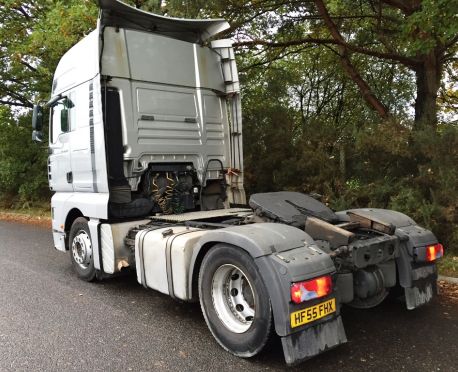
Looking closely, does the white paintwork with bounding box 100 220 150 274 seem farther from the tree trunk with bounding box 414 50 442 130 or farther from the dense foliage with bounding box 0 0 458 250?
the tree trunk with bounding box 414 50 442 130

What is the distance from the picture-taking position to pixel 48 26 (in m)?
9.71

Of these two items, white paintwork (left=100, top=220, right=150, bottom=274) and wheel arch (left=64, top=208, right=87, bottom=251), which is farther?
wheel arch (left=64, top=208, right=87, bottom=251)

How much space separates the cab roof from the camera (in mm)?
5328

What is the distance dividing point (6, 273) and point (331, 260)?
5077 millimetres

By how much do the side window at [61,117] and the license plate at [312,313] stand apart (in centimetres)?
435

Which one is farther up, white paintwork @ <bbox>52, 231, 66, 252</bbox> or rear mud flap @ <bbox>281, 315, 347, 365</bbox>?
white paintwork @ <bbox>52, 231, 66, 252</bbox>

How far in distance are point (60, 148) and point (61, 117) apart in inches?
20.0

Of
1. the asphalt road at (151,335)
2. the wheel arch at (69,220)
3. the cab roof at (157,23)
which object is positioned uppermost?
the cab roof at (157,23)

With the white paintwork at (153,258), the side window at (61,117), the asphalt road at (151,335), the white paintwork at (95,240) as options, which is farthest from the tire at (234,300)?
the side window at (61,117)

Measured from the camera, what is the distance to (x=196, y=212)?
5758 mm

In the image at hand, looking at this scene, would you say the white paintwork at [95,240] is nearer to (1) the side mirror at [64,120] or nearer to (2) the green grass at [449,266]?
(1) the side mirror at [64,120]

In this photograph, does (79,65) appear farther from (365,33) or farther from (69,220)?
(365,33)

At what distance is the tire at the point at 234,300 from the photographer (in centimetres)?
315

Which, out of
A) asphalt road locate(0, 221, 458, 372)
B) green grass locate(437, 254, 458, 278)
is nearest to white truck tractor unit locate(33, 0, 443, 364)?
asphalt road locate(0, 221, 458, 372)
